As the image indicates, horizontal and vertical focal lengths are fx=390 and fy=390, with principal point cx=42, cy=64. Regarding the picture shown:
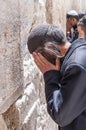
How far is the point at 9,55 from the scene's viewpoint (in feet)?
6.50

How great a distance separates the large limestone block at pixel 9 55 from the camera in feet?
6.06

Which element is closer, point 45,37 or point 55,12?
point 45,37

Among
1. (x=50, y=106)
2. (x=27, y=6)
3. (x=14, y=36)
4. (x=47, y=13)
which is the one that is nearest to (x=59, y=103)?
(x=50, y=106)

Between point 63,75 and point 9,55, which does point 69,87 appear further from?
point 9,55

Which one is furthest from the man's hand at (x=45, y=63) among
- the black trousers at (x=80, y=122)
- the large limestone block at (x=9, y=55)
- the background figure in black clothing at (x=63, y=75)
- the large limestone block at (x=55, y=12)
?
the large limestone block at (x=55, y=12)

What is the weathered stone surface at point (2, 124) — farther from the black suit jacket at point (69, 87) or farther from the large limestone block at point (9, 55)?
the black suit jacket at point (69, 87)

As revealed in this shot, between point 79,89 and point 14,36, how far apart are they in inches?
20.7

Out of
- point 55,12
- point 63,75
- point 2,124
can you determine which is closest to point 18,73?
point 2,124

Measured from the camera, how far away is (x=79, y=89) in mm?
→ 1742

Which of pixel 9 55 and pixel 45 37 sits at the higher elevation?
pixel 45 37

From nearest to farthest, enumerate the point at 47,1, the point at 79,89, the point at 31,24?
the point at 79,89 → the point at 31,24 → the point at 47,1

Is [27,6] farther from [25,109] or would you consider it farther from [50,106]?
[50,106]

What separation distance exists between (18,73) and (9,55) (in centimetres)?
23

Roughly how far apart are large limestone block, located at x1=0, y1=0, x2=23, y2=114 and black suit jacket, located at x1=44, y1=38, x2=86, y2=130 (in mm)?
207
